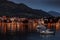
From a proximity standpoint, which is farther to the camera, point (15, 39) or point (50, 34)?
point (50, 34)

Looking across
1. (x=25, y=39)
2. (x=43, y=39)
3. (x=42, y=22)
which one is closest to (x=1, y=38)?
(x=25, y=39)

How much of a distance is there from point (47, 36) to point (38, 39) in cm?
77

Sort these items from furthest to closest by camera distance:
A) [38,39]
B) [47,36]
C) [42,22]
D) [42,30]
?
[42,22]
[42,30]
[47,36]
[38,39]

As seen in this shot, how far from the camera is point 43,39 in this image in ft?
24.8

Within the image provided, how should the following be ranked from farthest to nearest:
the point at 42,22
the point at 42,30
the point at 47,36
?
1. the point at 42,22
2. the point at 42,30
3. the point at 47,36

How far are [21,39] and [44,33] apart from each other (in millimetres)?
1014

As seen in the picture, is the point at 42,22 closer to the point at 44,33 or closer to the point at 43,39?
the point at 44,33

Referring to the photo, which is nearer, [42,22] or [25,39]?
[25,39]

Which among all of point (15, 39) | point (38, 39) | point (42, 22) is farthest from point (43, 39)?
point (42, 22)

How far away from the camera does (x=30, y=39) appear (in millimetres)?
7734

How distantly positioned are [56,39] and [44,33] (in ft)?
3.29

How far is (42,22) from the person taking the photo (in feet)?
35.6

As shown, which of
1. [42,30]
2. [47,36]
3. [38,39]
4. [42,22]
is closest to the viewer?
[38,39]

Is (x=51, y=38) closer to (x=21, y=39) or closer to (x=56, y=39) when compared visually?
(x=56, y=39)
